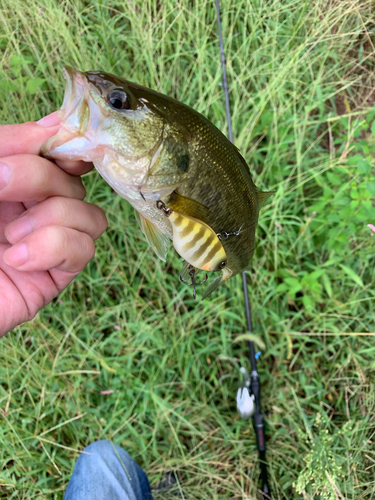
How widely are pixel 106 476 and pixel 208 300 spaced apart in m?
1.34

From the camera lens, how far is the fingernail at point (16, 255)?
116 cm

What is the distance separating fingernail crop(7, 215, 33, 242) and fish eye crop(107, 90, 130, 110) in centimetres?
53

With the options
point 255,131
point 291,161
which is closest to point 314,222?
point 291,161

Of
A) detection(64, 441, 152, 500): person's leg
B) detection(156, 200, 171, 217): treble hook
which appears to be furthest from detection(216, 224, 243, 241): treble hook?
detection(64, 441, 152, 500): person's leg

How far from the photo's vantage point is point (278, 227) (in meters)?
2.53

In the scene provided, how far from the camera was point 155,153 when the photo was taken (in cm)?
114

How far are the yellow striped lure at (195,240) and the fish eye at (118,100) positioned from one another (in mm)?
341

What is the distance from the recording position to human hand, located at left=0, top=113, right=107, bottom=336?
113 centimetres

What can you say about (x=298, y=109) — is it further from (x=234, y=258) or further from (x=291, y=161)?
(x=234, y=258)

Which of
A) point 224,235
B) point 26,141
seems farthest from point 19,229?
point 224,235

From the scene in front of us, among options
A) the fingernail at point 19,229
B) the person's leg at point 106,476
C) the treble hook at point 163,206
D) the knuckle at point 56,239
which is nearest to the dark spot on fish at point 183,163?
the treble hook at point 163,206

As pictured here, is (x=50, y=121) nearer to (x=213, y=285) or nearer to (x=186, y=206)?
(x=186, y=206)

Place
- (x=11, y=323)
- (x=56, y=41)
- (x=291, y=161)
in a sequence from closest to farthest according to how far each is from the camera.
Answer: (x=11, y=323), (x=56, y=41), (x=291, y=161)

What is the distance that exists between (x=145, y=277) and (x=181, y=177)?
4.97 feet
